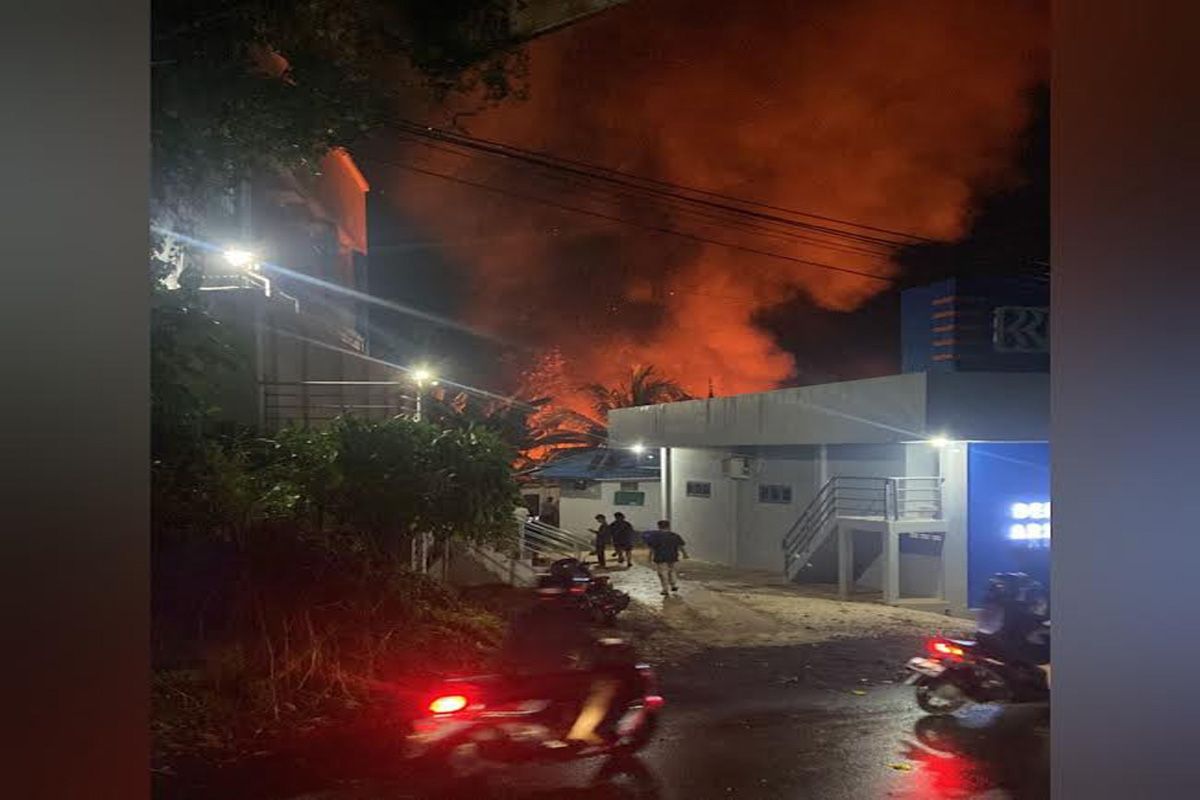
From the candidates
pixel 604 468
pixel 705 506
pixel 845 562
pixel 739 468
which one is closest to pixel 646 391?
pixel 604 468

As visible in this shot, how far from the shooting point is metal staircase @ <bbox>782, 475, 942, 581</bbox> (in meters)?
16.7

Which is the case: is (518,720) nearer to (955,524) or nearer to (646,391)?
(955,524)

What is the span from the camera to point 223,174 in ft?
30.7

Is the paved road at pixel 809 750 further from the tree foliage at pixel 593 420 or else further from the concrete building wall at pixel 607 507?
the tree foliage at pixel 593 420

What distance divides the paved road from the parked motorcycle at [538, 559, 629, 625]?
3211 millimetres

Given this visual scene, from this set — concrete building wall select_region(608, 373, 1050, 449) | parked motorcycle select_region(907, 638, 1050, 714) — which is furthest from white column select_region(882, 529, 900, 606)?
parked motorcycle select_region(907, 638, 1050, 714)

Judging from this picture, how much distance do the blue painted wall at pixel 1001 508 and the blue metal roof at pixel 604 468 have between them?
46.3 feet

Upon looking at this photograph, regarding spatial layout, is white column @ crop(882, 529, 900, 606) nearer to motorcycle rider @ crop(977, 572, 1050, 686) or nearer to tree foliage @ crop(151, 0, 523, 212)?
motorcycle rider @ crop(977, 572, 1050, 686)

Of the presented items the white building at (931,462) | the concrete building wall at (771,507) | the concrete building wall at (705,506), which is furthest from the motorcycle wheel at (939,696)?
the concrete building wall at (705,506)

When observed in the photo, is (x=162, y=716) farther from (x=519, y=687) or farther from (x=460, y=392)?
(x=460, y=392)

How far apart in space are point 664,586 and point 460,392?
866 inches

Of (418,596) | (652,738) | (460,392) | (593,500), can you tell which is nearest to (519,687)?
(652,738)

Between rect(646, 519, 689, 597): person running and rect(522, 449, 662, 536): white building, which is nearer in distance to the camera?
rect(646, 519, 689, 597): person running

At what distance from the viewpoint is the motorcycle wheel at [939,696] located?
9094mm
